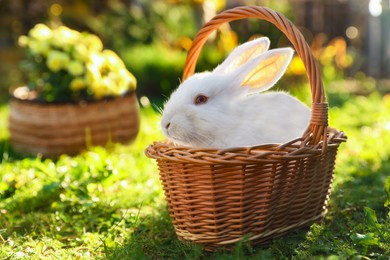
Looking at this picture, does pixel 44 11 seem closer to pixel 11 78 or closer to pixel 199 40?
pixel 11 78

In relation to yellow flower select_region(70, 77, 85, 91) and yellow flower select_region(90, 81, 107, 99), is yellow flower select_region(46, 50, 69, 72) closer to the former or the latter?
yellow flower select_region(70, 77, 85, 91)

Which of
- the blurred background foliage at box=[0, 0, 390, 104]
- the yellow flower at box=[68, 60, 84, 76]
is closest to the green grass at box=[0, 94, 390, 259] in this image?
the yellow flower at box=[68, 60, 84, 76]

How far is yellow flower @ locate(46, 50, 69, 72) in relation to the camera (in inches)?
166

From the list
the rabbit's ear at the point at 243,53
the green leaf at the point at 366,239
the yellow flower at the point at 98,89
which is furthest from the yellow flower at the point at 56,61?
the green leaf at the point at 366,239

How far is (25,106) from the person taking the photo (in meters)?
4.23

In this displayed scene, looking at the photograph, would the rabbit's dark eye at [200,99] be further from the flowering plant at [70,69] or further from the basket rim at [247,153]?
the flowering plant at [70,69]

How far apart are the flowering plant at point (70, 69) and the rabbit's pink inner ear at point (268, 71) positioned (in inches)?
79.7

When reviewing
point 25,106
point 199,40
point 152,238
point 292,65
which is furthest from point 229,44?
point 152,238

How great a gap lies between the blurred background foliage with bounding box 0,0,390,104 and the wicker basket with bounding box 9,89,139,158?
2.12m

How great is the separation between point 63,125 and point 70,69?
0.43 metres

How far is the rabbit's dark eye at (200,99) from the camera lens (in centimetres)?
237

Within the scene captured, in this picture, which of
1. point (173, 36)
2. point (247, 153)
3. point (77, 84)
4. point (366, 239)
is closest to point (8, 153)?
point (77, 84)

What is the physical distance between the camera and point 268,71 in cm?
243

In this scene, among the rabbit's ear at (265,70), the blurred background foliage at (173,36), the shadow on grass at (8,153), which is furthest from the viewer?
the blurred background foliage at (173,36)
